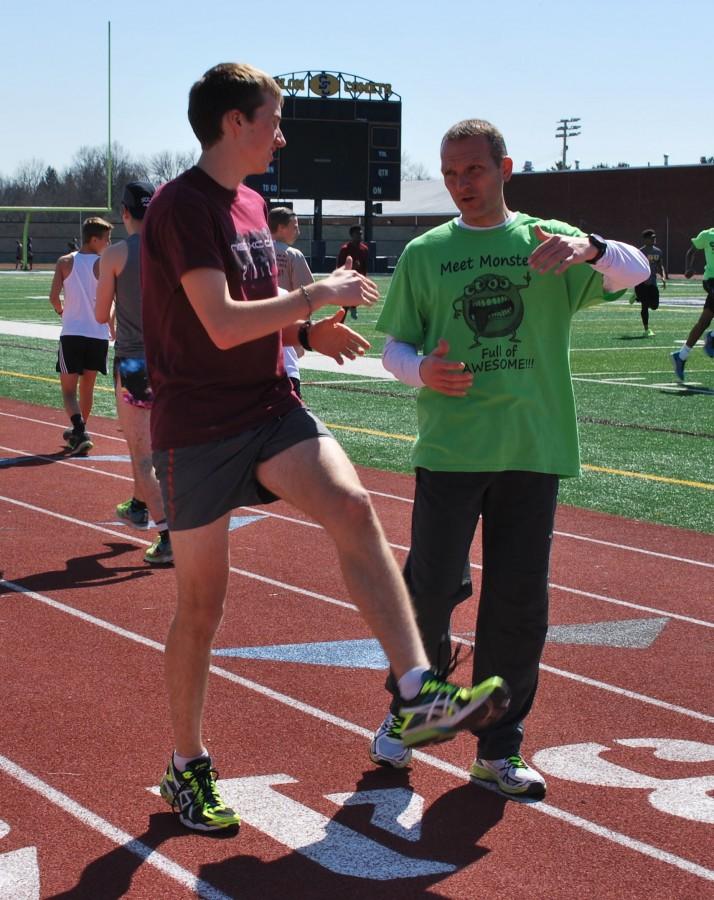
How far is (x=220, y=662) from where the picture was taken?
5793 millimetres

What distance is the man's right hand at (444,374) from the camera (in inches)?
165

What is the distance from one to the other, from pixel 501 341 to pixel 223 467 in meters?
1.05

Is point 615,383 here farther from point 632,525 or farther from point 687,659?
point 687,659

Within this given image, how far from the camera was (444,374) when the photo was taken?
4.21 m

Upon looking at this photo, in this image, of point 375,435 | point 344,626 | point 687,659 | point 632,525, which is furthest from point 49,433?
point 687,659

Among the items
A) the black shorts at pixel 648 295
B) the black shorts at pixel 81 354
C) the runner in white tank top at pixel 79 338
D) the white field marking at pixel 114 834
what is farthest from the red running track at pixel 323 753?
the black shorts at pixel 648 295

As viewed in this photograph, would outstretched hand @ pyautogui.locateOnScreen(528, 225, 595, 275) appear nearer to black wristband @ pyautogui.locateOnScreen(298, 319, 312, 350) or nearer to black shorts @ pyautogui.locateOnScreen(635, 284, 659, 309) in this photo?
black wristband @ pyautogui.locateOnScreen(298, 319, 312, 350)

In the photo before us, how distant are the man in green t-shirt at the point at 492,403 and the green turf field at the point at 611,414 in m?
4.93

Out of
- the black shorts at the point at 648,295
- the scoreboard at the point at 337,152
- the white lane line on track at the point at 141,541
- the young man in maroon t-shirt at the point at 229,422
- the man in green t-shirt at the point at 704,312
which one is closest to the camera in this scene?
the young man in maroon t-shirt at the point at 229,422

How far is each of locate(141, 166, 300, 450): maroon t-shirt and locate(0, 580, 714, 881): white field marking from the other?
1270mm

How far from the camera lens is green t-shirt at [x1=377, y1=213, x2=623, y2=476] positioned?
14.2 feet

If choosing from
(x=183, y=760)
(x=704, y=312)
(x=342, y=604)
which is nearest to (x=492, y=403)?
(x=183, y=760)

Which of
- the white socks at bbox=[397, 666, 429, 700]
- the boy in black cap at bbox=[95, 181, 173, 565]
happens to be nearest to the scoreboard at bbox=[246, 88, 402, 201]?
the boy in black cap at bbox=[95, 181, 173, 565]

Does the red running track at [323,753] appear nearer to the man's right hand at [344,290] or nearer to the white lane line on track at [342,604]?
the white lane line on track at [342,604]
